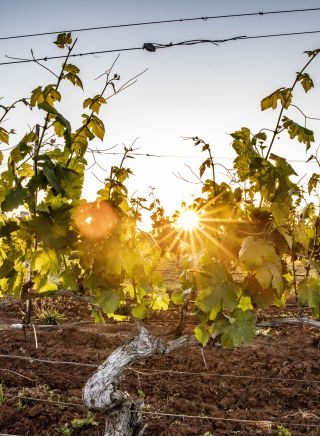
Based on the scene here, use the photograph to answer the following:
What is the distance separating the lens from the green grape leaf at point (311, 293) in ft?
7.90

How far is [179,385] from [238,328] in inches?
124

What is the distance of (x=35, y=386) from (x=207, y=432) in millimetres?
2233

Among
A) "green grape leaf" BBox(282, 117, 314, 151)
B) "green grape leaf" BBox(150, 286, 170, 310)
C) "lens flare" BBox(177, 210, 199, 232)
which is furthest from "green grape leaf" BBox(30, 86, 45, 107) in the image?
"green grape leaf" BBox(150, 286, 170, 310)

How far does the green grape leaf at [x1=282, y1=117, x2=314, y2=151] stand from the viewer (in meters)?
2.13

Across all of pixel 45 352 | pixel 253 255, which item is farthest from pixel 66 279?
pixel 45 352

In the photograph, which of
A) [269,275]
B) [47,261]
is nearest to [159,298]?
[47,261]

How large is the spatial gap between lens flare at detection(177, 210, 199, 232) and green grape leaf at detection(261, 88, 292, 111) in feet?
2.40

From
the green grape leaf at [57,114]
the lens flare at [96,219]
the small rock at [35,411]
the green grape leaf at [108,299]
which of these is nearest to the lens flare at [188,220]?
the lens flare at [96,219]

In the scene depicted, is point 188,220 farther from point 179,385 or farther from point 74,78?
point 179,385

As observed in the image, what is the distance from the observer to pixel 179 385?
502 centimetres

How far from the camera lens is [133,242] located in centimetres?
241

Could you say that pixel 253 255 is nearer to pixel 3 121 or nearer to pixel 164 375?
pixel 3 121

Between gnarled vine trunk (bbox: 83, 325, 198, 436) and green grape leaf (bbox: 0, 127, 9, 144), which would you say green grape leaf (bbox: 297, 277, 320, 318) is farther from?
A: green grape leaf (bbox: 0, 127, 9, 144)

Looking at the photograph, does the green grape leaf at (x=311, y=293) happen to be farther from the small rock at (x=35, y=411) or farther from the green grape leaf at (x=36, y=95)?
the small rock at (x=35, y=411)
